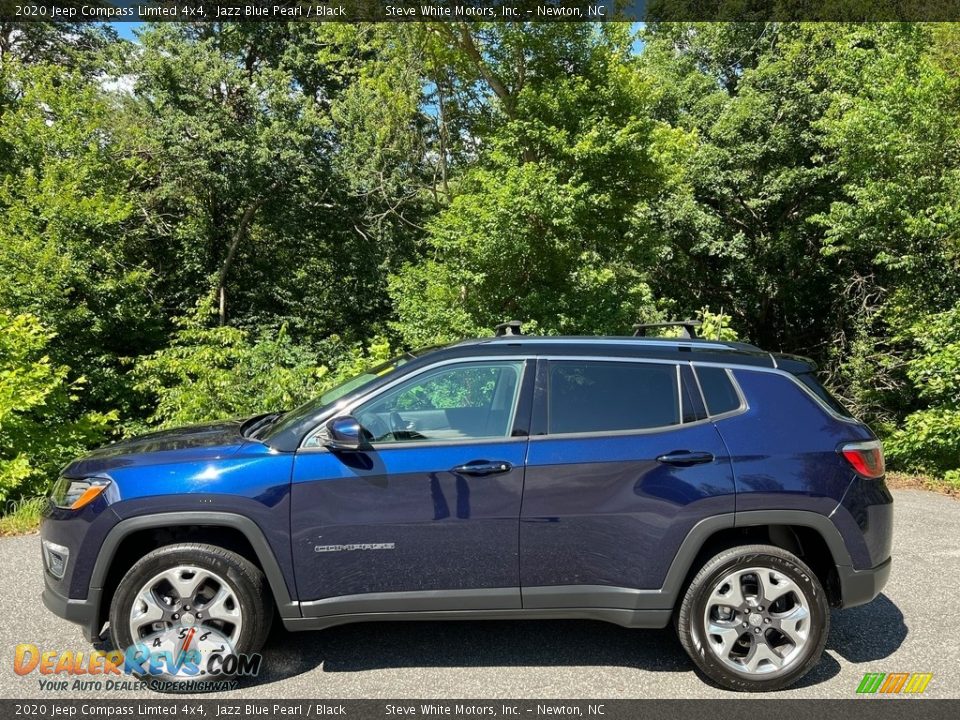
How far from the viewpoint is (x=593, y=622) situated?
14.0 feet

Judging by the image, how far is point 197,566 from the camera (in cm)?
346

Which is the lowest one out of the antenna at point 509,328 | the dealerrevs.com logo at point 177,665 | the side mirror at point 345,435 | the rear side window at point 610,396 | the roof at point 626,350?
the dealerrevs.com logo at point 177,665

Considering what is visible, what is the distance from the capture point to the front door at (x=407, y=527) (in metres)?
3.45

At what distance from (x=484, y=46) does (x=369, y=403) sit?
1107cm

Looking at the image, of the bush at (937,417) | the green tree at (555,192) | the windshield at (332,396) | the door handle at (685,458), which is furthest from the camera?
the green tree at (555,192)

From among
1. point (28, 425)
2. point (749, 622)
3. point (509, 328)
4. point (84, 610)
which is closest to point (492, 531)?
point (749, 622)

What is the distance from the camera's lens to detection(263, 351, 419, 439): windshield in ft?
12.2

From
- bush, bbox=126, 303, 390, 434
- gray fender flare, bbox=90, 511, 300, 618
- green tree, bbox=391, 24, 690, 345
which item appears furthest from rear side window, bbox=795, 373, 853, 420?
green tree, bbox=391, 24, 690, 345

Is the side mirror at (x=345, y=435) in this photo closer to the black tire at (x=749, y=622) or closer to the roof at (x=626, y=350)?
the roof at (x=626, y=350)

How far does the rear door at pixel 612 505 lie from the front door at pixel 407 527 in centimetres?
12

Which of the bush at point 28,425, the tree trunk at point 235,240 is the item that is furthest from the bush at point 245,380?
the tree trunk at point 235,240

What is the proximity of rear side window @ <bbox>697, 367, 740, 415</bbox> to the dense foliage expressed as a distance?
5.42m

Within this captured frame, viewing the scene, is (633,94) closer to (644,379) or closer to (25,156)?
(644,379)

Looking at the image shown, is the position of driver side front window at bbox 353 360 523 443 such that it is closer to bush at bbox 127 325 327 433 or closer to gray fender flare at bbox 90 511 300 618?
gray fender flare at bbox 90 511 300 618
